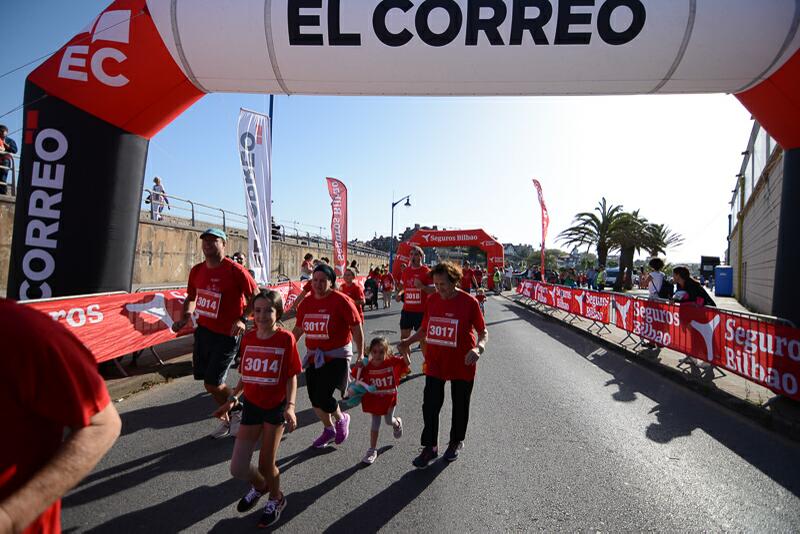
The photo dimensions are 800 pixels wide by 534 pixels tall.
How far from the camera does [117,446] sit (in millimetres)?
4223

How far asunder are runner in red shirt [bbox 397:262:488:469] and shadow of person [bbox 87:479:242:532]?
168 centimetres

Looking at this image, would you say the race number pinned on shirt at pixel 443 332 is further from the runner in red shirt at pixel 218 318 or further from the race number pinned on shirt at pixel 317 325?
the runner in red shirt at pixel 218 318

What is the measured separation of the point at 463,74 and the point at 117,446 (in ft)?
18.4

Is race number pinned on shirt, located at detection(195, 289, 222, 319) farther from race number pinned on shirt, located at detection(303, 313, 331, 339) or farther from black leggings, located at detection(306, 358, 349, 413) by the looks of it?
black leggings, located at detection(306, 358, 349, 413)

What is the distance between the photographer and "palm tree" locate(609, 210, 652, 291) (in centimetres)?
2984

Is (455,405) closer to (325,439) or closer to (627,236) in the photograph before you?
(325,439)

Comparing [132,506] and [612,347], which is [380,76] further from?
[612,347]

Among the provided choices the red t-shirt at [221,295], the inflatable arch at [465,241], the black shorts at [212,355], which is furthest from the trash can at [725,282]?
the black shorts at [212,355]

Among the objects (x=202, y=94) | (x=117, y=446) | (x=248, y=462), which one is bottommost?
(x=117, y=446)

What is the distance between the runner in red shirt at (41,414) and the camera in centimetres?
116

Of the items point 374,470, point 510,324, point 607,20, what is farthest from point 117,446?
point 510,324

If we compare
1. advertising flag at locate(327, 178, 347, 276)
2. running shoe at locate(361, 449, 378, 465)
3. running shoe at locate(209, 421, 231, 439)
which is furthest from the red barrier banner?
advertising flag at locate(327, 178, 347, 276)

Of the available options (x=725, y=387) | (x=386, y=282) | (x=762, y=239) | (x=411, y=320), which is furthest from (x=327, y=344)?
(x=762, y=239)

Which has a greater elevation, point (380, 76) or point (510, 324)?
point (380, 76)
